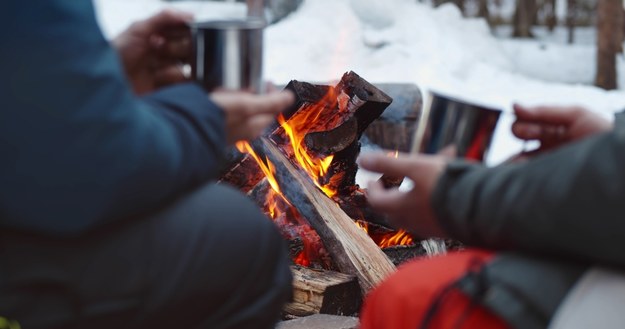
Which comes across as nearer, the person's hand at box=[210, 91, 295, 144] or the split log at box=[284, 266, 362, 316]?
the person's hand at box=[210, 91, 295, 144]

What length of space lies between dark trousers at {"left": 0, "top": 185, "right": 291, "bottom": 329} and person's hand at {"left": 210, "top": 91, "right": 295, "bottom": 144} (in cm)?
13

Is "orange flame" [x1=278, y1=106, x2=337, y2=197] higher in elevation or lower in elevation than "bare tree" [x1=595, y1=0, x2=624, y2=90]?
higher

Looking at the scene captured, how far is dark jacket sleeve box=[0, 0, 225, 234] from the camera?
1444 mm

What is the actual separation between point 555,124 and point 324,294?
1.28 metres

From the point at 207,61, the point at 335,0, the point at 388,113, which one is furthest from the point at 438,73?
the point at 207,61

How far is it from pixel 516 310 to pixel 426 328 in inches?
6.6

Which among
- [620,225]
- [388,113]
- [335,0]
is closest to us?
[620,225]

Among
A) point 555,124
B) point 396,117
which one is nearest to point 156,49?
point 555,124

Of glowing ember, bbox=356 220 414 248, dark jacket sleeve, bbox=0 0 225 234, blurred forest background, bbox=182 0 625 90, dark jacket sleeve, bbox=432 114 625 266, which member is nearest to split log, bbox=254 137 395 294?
glowing ember, bbox=356 220 414 248

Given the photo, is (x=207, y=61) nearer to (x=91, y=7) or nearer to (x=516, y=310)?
(x=91, y=7)

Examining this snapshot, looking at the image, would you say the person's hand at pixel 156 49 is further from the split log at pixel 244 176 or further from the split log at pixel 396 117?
the split log at pixel 396 117

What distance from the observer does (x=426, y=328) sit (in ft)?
5.15

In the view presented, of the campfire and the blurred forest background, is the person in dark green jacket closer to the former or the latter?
the blurred forest background

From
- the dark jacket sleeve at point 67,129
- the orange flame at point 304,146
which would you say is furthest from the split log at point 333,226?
the dark jacket sleeve at point 67,129
